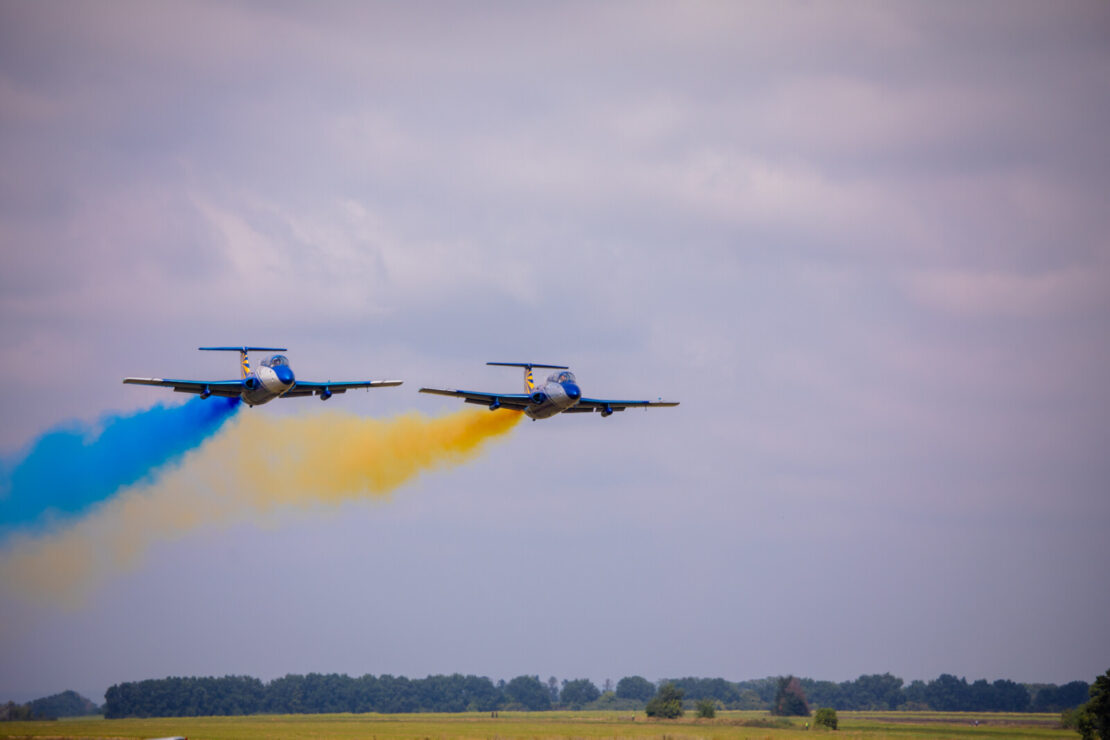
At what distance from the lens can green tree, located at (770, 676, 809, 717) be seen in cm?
15750

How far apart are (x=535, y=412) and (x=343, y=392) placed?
17.7 metres

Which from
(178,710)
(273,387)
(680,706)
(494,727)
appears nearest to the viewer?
(273,387)

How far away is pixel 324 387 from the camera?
103 metres

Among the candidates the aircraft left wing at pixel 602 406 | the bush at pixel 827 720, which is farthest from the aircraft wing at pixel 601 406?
the bush at pixel 827 720

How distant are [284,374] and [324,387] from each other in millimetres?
6133

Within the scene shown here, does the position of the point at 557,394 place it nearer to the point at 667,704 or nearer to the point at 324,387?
the point at 324,387

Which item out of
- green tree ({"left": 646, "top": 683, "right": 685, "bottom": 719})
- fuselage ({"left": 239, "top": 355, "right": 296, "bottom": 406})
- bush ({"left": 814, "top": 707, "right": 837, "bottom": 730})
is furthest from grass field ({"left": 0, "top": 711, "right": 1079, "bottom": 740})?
fuselage ({"left": 239, "top": 355, "right": 296, "bottom": 406})

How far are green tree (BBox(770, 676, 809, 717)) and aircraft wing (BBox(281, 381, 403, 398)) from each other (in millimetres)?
84071

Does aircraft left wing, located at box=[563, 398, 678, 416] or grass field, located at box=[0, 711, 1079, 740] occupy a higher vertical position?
aircraft left wing, located at box=[563, 398, 678, 416]

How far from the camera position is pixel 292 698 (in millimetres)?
197625

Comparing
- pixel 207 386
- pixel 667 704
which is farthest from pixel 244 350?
pixel 667 704

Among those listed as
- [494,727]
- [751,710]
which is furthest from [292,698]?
[494,727]

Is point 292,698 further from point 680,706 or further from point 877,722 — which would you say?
point 877,722

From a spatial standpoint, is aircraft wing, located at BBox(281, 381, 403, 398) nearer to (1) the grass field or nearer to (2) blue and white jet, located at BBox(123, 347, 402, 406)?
(2) blue and white jet, located at BBox(123, 347, 402, 406)
